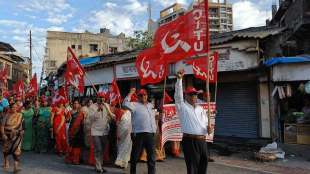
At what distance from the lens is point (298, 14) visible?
1653 cm

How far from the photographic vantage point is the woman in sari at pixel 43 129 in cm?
1198

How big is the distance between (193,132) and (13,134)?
15.8ft

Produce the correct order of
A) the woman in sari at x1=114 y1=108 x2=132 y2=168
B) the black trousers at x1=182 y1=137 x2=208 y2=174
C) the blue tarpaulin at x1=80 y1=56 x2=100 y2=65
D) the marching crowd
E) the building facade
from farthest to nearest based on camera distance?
the building facade, the blue tarpaulin at x1=80 y1=56 x2=100 y2=65, the woman in sari at x1=114 y1=108 x2=132 y2=168, the marching crowd, the black trousers at x1=182 y1=137 x2=208 y2=174

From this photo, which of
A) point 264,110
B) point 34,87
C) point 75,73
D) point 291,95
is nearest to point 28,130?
point 75,73

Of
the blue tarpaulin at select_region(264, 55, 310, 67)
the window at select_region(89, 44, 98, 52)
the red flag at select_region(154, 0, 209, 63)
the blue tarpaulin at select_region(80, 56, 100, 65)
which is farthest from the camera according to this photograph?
the window at select_region(89, 44, 98, 52)

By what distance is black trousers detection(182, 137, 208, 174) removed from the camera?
19.9 feet

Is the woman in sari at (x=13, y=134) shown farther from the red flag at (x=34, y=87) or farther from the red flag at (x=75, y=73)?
the red flag at (x=34, y=87)

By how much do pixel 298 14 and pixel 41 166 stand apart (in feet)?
41.8

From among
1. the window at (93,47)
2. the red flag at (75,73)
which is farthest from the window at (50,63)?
the red flag at (75,73)

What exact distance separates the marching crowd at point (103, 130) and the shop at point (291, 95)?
3850 millimetres

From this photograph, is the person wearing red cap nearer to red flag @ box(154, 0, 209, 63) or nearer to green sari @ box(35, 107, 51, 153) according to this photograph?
red flag @ box(154, 0, 209, 63)

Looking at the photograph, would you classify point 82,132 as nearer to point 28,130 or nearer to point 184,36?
point 28,130

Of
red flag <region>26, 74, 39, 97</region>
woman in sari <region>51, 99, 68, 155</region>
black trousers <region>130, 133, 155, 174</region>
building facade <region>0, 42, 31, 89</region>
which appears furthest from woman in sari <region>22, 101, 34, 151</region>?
building facade <region>0, 42, 31, 89</region>

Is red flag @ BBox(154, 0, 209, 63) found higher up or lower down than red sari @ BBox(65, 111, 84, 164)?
higher up
